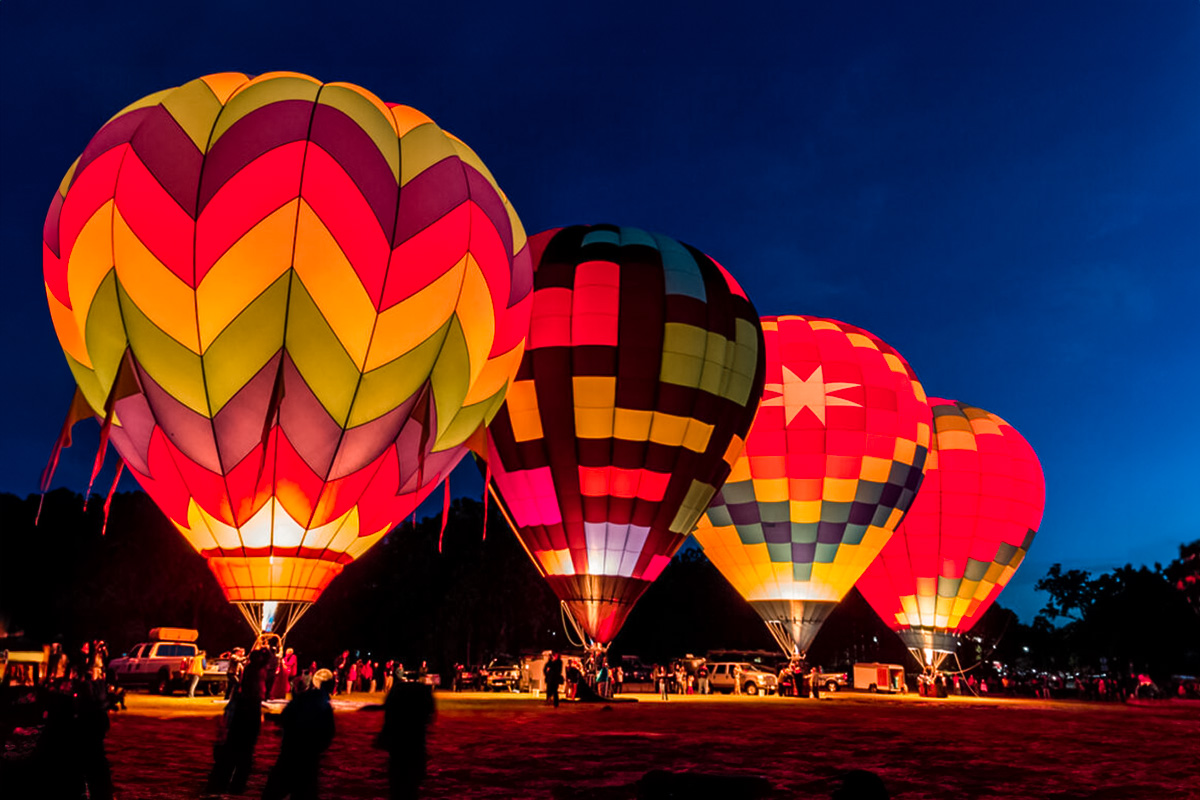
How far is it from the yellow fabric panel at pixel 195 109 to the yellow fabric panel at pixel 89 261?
1.38 meters

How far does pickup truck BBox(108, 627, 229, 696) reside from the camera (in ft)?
71.3

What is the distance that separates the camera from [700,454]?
64.4 feet

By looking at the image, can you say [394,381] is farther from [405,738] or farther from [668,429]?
[668,429]

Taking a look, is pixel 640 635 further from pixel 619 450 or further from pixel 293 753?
pixel 293 753

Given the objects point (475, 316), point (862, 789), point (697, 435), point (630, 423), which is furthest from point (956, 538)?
point (862, 789)

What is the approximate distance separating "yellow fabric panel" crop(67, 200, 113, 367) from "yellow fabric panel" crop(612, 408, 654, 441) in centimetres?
983

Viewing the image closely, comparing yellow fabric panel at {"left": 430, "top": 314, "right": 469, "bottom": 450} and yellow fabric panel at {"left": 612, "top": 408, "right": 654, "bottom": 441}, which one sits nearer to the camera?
yellow fabric panel at {"left": 430, "top": 314, "right": 469, "bottom": 450}

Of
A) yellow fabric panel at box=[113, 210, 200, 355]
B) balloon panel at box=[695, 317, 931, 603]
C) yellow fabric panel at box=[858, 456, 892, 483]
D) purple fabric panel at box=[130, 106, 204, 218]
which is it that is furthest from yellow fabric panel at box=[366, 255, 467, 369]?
yellow fabric panel at box=[858, 456, 892, 483]

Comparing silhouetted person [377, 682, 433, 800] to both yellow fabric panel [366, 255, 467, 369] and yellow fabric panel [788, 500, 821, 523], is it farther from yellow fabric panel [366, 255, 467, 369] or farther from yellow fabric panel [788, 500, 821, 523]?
yellow fabric panel [788, 500, 821, 523]

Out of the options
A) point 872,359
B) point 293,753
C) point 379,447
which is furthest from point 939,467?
point 293,753

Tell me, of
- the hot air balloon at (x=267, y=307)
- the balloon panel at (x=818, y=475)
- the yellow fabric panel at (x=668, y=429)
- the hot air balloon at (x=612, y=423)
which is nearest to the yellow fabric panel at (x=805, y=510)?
the balloon panel at (x=818, y=475)

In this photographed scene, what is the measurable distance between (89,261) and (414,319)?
4.17 metres

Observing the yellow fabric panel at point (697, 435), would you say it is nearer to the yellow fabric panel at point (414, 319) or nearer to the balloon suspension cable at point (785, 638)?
the balloon suspension cable at point (785, 638)

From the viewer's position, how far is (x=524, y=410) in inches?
761
